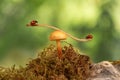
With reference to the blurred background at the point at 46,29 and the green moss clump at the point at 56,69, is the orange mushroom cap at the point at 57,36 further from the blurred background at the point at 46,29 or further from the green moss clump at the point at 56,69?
the blurred background at the point at 46,29

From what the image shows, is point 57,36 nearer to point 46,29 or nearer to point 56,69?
point 56,69

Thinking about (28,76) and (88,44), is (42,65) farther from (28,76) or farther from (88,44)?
(88,44)

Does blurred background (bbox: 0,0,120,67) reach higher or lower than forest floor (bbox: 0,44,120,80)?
higher

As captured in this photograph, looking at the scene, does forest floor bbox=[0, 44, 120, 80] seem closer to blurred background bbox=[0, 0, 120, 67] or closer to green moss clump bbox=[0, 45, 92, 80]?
green moss clump bbox=[0, 45, 92, 80]

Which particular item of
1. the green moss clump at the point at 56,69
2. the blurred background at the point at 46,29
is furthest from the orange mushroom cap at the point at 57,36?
the blurred background at the point at 46,29

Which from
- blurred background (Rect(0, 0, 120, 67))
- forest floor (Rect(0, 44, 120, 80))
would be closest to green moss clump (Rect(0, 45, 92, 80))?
forest floor (Rect(0, 44, 120, 80))

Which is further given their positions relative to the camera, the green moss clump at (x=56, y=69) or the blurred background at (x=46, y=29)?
the blurred background at (x=46, y=29)
